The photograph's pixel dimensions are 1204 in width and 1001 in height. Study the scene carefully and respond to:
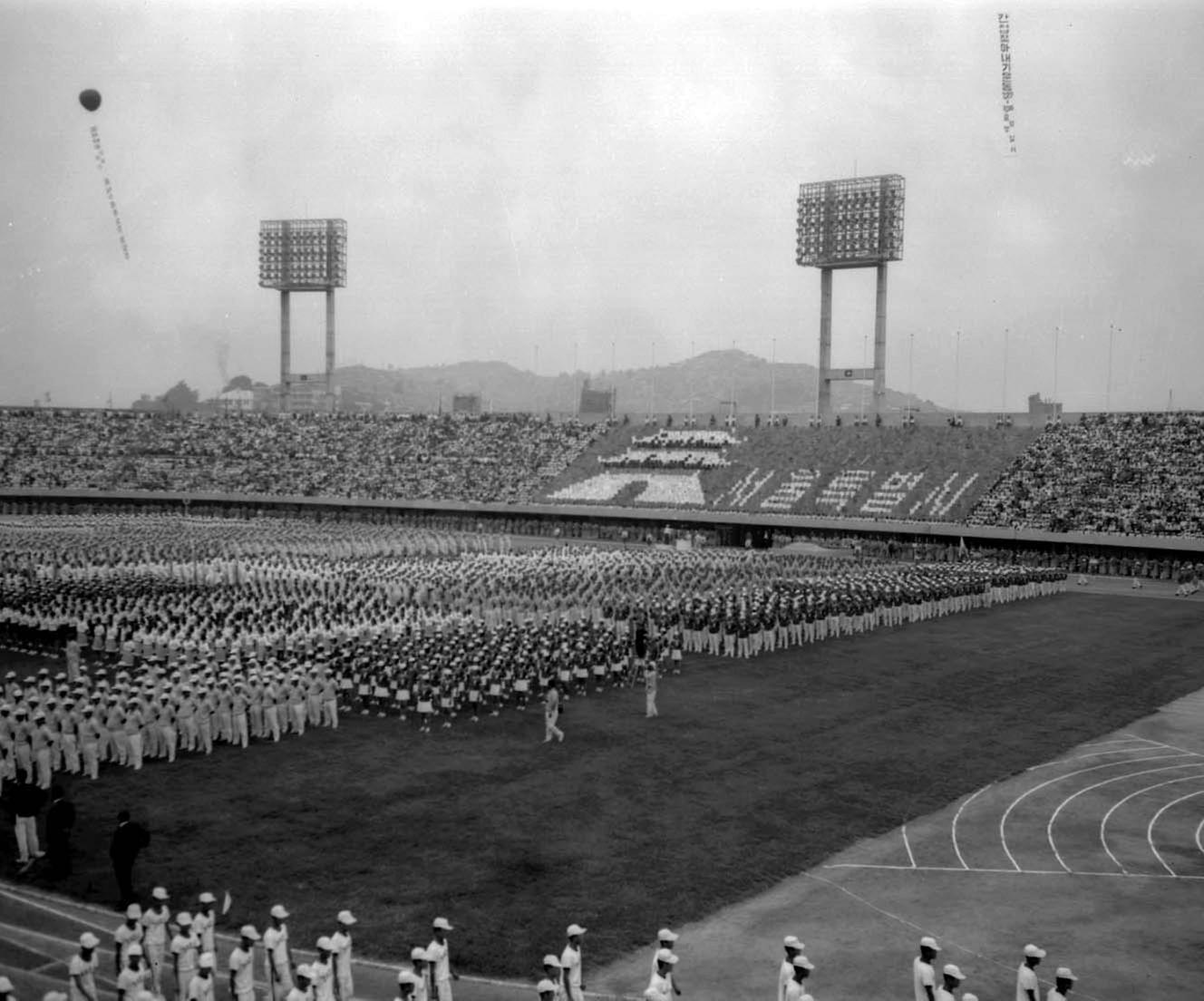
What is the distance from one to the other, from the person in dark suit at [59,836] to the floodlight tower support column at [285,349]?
69.4 m

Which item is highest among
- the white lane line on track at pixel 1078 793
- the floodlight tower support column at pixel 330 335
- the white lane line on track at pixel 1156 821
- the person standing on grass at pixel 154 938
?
the floodlight tower support column at pixel 330 335

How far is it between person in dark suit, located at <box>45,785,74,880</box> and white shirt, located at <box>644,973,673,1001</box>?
6.67 metres

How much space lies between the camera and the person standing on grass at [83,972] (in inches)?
305

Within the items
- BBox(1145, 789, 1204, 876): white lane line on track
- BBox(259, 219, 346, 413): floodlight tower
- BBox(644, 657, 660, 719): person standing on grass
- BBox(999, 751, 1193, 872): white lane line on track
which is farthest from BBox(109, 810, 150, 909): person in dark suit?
A: BBox(259, 219, 346, 413): floodlight tower

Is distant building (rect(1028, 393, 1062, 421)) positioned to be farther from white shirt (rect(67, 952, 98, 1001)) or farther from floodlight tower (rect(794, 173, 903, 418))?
white shirt (rect(67, 952, 98, 1001))

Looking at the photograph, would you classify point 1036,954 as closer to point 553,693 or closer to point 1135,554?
point 553,693

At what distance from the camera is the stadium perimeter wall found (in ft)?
143

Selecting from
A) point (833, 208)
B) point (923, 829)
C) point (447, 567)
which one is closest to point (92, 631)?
point (447, 567)

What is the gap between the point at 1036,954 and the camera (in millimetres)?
8125

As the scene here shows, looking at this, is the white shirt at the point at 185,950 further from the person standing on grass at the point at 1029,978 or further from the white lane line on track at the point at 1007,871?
the white lane line on track at the point at 1007,871

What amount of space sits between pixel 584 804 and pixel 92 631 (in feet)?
50.8

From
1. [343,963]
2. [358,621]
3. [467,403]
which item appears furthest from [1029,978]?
[467,403]

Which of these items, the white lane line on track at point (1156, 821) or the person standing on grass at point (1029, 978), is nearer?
the person standing on grass at point (1029, 978)

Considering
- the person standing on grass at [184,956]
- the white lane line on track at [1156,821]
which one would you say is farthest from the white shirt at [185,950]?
the white lane line on track at [1156,821]
